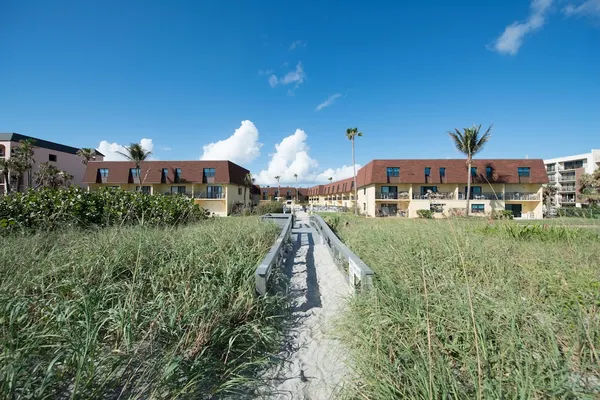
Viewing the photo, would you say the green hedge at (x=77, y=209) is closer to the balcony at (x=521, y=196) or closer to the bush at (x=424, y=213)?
the bush at (x=424, y=213)

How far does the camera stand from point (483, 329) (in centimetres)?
195

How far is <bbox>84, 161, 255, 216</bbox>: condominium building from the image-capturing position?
2784 centimetres

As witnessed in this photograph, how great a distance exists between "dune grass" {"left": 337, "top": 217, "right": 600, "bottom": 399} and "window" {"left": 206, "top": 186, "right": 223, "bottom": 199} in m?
27.2

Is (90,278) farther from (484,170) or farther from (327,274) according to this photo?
(484,170)

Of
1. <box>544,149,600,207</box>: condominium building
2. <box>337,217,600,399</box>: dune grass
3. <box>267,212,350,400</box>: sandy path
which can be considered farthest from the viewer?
<box>544,149,600,207</box>: condominium building

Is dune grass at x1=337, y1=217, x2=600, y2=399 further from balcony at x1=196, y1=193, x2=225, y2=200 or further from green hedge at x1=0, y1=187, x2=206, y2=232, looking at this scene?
balcony at x1=196, y1=193, x2=225, y2=200

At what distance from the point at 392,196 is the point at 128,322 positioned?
3058 centimetres

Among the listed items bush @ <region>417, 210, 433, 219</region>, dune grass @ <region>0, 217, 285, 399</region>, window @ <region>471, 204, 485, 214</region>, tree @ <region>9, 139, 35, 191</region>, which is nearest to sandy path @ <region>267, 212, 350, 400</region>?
dune grass @ <region>0, 217, 285, 399</region>

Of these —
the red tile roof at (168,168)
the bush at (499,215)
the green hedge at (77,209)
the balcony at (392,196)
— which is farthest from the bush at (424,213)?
the green hedge at (77,209)

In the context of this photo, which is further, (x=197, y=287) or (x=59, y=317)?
(x=197, y=287)

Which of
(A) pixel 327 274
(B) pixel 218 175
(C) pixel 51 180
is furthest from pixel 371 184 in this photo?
(C) pixel 51 180

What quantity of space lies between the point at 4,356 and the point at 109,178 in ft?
113

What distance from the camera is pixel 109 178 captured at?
28.2 meters

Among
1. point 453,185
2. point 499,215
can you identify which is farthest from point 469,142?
point 499,215
